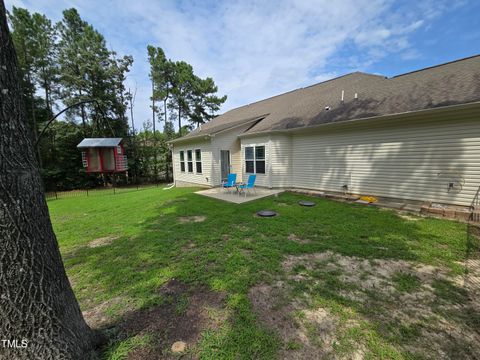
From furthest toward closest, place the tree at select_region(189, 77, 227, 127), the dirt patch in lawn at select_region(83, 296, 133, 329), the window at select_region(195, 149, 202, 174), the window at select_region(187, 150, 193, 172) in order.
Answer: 1. the tree at select_region(189, 77, 227, 127)
2. the window at select_region(187, 150, 193, 172)
3. the window at select_region(195, 149, 202, 174)
4. the dirt patch in lawn at select_region(83, 296, 133, 329)

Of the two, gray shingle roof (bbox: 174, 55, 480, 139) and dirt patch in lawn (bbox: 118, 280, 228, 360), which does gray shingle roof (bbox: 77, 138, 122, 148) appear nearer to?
gray shingle roof (bbox: 174, 55, 480, 139)

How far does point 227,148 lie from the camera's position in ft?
37.3

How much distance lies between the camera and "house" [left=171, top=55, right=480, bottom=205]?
564cm

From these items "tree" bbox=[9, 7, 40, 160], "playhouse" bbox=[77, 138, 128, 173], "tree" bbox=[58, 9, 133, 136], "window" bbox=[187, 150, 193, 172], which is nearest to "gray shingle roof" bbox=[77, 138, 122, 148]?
"playhouse" bbox=[77, 138, 128, 173]

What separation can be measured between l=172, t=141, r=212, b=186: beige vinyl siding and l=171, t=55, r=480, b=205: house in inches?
3.9

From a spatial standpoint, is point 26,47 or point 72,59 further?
point 72,59

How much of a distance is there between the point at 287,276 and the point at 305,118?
8192 mm

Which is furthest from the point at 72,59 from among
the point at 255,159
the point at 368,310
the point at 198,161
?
the point at 368,310

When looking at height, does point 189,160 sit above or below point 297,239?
above

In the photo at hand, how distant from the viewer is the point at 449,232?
4266 mm

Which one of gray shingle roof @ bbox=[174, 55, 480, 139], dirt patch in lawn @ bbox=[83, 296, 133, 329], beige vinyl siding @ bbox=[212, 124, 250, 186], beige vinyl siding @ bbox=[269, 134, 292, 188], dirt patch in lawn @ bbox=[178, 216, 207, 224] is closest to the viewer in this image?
dirt patch in lawn @ bbox=[83, 296, 133, 329]

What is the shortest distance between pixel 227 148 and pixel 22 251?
10332 millimetres

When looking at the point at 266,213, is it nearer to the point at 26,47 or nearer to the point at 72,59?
the point at 72,59

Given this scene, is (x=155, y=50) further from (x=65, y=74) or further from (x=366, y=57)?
(x=366, y=57)
